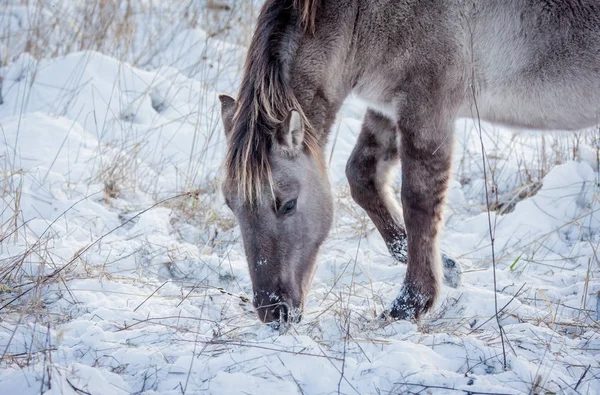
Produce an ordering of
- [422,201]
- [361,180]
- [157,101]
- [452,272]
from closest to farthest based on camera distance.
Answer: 1. [422,201]
2. [452,272]
3. [361,180]
4. [157,101]

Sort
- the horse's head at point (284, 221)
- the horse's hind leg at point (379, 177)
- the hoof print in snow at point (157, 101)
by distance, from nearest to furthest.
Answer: the horse's head at point (284, 221)
the horse's hind leg at point (379, 177)
the hoof print in snow at point (157, 101)

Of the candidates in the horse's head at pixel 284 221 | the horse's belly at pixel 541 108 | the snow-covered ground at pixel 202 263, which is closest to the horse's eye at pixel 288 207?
the horse's head at pixel 284 221

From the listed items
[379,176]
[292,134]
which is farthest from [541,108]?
[292,134]

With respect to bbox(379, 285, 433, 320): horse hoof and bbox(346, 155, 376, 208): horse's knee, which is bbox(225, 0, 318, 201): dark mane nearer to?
bbox(346, 155, 376, 208): horse's knee

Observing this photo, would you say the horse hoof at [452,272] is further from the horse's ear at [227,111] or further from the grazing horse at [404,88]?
the horse's ear at [227,111]

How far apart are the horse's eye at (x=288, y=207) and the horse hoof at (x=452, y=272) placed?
1176 millimetres

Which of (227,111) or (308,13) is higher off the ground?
(308,13)

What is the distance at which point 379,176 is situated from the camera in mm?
3967

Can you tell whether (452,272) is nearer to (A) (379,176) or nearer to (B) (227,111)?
(A) (379,176)

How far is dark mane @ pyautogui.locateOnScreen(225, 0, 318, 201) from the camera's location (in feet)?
9.68

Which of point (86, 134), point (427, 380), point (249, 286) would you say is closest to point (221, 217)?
point (249, 286)

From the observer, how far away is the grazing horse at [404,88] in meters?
3.06

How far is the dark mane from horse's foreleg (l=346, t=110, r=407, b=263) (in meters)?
0.81

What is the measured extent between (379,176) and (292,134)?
1.08 m
